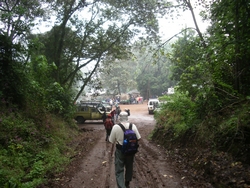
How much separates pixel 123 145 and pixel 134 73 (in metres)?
4.94

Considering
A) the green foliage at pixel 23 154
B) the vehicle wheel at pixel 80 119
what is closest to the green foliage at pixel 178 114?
the green foliage at pixel 23 154

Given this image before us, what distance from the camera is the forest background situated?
5984 millimetres

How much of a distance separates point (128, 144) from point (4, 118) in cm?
532

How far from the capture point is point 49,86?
40.6 ft

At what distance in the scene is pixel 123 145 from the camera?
4.73 m

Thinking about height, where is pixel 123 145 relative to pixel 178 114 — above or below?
below

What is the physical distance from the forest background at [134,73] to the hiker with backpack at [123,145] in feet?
6.76

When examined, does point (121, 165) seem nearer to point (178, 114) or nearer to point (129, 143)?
point (129, 143)

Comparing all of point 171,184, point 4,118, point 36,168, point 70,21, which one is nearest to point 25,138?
point 4,118

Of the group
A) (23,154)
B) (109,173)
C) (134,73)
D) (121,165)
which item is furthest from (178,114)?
(23,154)

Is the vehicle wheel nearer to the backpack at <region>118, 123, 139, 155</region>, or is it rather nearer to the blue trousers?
the blue trousers

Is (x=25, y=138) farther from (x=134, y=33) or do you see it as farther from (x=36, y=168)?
(x=134, y=33)

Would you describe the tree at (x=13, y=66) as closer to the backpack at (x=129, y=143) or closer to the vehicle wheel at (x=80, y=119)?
the backpack at (x=129, y=143)

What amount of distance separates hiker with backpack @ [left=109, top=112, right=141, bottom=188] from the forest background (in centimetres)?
206
